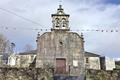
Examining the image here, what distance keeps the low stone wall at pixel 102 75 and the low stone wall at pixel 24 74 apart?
3318 millimetres

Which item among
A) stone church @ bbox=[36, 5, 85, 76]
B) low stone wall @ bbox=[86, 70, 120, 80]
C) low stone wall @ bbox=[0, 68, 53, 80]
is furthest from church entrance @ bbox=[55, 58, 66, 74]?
low stone wall @ bbox=[0, 68, 53, 80]

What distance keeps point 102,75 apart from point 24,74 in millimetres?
6630

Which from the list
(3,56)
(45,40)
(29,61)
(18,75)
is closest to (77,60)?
(45,40)

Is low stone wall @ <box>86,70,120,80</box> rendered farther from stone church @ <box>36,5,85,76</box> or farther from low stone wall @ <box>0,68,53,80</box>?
stone church @ <box>36,5,85,76</box>

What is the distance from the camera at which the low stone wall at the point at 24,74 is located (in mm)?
20609

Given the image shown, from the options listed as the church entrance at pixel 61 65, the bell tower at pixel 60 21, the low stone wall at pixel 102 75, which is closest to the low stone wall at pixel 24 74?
the low stone wall at pixel 102 75

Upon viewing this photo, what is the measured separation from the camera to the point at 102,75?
2150 cm

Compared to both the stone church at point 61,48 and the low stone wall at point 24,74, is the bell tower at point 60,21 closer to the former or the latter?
the stone church at point 61,48

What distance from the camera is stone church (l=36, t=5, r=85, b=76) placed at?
115 feet

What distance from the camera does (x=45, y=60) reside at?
1393 inches

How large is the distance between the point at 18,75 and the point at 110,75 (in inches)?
307

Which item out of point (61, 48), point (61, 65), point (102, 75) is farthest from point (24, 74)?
point (61, 48)

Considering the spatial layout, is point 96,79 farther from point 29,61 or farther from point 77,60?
point 29,61

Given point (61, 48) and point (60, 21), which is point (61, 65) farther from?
point (60, 21)
